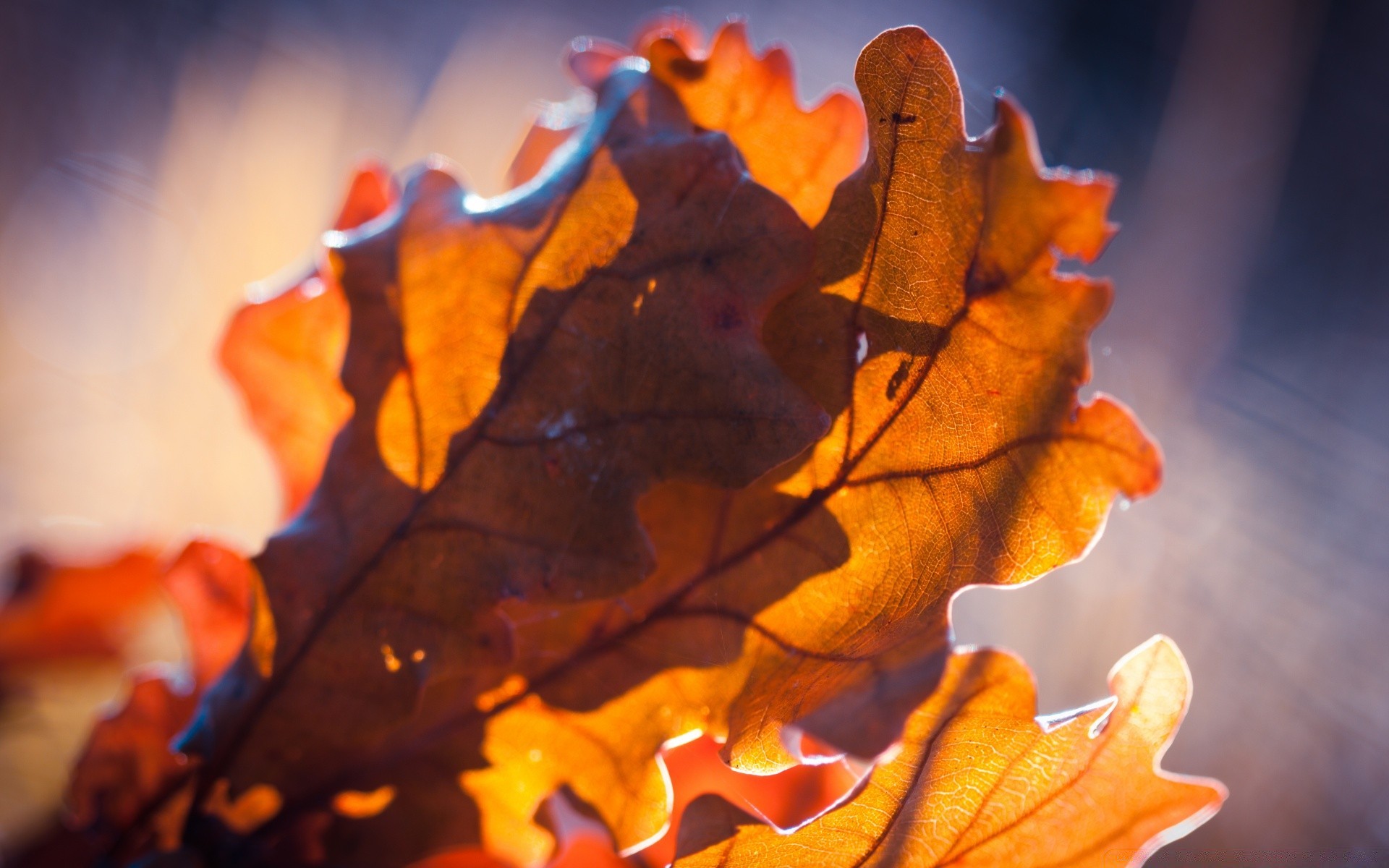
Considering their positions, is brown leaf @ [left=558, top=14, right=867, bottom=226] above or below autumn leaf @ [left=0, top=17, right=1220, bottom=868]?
above

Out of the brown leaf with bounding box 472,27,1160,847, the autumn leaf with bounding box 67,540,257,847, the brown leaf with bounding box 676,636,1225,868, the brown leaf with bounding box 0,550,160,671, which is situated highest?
the brown leaf with bounding box 472,27,1160,847

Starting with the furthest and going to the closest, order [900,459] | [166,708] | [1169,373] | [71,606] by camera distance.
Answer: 1. [1169,373]
2. [71,606]
3. [166,708]
4. [900,459]

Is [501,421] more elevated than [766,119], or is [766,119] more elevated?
[766,119]

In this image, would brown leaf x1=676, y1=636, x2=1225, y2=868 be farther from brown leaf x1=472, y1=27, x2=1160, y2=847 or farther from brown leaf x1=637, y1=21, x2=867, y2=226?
brown leaf x1=637, y1=21, x2=867, y2=226

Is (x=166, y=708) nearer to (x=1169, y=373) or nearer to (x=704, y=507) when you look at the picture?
(x=704, y=507)

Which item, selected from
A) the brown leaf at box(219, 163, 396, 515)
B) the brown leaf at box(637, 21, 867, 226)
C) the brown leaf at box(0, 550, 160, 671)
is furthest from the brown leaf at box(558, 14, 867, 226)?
the brown leaf at box(0, 550, 160, 671)

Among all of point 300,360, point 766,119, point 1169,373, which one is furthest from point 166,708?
point 1169,373
